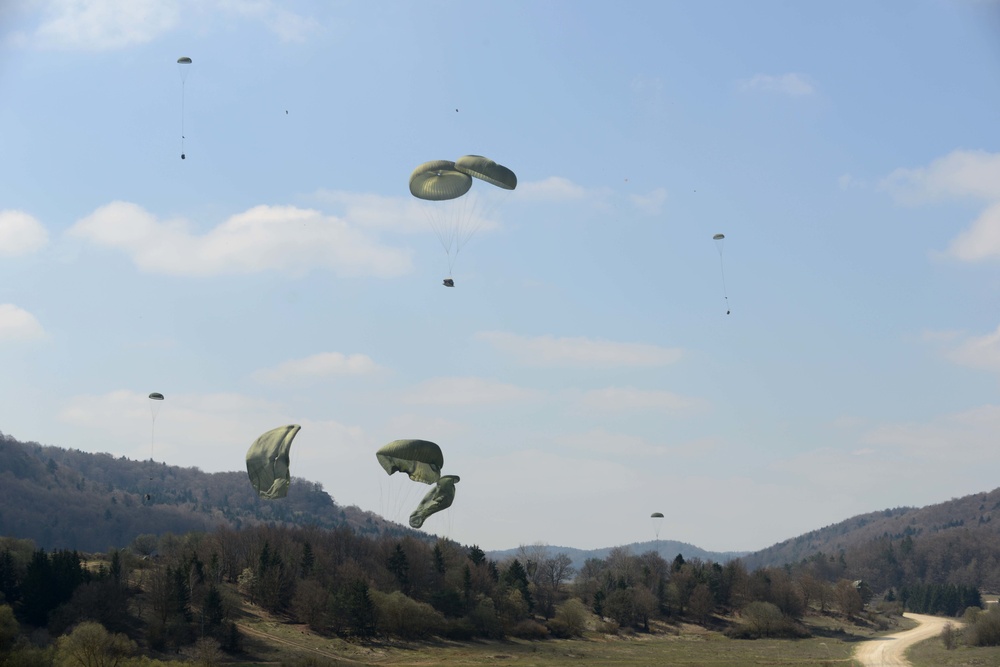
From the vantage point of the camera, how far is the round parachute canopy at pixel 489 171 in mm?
56938

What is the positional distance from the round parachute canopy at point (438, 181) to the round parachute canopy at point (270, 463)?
16.4 meters

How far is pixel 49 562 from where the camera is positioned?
247 feet

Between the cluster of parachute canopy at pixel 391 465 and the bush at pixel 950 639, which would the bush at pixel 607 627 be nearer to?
the bush at pixel 950 639

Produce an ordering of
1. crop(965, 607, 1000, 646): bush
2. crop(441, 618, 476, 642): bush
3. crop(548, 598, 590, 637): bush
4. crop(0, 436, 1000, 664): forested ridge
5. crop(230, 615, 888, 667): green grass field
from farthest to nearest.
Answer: crop(548, 598, 590, 637): bush, crop(965, 607, 1000, 646): bush, crop(441, 618, 476, 642): bush, crop(230, 615, 888, 667): green grass field, crop(0, 436, 1000, 664): forested ridge

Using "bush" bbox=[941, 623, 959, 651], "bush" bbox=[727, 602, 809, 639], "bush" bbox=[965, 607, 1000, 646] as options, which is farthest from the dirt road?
"bush" bbox=[727, 602, 809, 639]

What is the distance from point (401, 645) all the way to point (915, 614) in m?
120

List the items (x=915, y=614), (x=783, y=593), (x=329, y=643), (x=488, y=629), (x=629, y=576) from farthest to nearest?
(x=915, y=614) < (x=629, y=576) < (x=783, y=593) < (x=488, y=629) < (x=329, y=643)

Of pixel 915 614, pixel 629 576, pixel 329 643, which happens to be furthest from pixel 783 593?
pixel 329 643

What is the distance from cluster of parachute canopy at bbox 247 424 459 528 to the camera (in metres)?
52.1

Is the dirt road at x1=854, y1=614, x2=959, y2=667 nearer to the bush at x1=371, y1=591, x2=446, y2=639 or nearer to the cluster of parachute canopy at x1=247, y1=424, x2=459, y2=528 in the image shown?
the bush at x1=371, y1=591, x2=446, y2=639

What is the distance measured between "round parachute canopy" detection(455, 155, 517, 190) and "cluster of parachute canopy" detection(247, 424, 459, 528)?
1574cm

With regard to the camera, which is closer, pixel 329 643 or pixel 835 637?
pixel 329 643

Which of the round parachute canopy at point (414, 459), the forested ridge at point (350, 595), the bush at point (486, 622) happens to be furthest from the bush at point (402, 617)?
the round parachute canopy at point (414, 459)

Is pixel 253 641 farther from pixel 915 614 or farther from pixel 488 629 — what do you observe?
pixel 915 614
